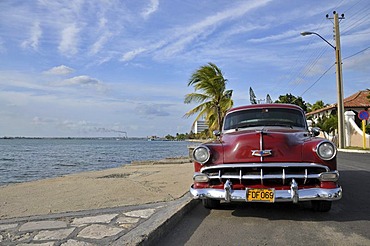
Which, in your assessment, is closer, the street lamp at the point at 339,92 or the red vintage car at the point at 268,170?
the red vintage car at the point at 268,170

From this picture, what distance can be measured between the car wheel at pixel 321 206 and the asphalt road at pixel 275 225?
0.25 feet

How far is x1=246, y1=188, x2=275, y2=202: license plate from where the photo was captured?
470 centimetres

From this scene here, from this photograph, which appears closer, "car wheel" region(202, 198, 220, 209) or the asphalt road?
the asphalt road

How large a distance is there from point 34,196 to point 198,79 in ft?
44.8

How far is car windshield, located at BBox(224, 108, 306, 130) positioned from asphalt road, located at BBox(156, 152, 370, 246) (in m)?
1.49

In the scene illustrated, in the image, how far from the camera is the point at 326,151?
488 cm

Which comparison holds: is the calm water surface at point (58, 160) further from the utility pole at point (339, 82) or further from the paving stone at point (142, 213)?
the utility pole at point (339, 82)

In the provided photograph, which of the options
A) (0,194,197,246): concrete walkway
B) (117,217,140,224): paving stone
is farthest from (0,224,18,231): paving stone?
(117,217,140,224): paving stone

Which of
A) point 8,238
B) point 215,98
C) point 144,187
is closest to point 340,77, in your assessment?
point 215,98

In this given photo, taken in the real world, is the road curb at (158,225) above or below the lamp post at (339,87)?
below

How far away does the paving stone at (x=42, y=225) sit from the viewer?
177 inches

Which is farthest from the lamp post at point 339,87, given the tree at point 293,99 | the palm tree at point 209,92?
the tree at point 293,99

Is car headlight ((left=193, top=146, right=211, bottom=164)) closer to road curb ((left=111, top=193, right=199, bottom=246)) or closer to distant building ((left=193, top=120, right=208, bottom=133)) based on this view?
road curb ((left=111, top=193, right=199, bottom=246))

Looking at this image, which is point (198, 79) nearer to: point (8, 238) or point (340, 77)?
point (340, 77)
